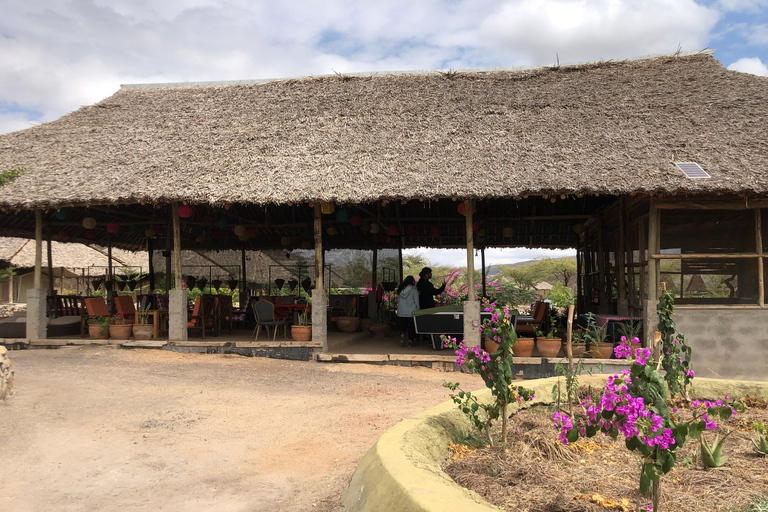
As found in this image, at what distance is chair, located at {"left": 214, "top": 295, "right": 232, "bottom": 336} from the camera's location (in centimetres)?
1070

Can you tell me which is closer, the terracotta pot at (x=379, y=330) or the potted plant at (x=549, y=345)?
the potted plant at (x=549, y=345)

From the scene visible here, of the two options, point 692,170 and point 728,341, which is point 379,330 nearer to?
point 728,341

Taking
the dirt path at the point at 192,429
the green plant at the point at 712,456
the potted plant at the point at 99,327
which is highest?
the potted plant at the point at 99,327

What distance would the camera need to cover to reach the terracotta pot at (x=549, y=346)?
27.3 ft

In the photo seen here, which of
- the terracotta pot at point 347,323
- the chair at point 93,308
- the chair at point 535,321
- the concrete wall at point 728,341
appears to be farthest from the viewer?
the terracotta pot at point 347,323

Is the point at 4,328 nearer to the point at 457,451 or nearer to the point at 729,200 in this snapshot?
the point at 457,451

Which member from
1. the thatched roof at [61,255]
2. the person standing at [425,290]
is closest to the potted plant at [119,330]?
the person standing at [425,290]

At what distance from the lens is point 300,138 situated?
965 centimetres

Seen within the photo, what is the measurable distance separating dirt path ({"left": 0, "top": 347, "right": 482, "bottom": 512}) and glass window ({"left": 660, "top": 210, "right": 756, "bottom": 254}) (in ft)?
11.6

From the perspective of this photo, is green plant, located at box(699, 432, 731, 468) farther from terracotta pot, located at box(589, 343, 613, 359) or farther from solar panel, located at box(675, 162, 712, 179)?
solar panel, located at box(675, 162, 712, 179)

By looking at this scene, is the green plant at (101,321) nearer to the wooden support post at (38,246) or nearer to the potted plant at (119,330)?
the potted plant at (119,330)

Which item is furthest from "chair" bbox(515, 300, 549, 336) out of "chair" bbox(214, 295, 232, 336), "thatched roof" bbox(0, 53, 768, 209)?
"chair" bbox(214, 295, 232, 336)

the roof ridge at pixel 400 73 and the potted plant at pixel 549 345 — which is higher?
the roof ridge at pixel 400 73

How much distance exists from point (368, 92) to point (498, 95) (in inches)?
100.0
